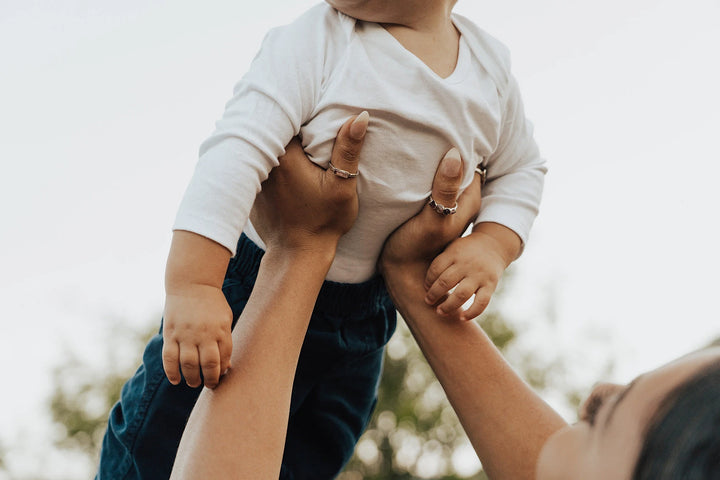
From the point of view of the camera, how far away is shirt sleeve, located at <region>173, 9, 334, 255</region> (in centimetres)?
124

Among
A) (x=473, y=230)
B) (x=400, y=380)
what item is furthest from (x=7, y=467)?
(x=473, y=230)

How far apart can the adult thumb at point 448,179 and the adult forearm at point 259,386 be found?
0.25 m

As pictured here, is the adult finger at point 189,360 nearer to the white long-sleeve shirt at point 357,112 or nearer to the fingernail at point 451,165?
the white long-sleeve shirt at point 357,112

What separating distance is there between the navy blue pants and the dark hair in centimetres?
77

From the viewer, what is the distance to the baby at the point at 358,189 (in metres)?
1.23

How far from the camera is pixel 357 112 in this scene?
4.54ft

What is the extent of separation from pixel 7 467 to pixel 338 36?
1436 centimetres

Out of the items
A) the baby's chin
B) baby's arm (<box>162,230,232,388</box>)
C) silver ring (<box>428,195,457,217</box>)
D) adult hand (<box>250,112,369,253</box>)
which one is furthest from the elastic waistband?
the baby's chin

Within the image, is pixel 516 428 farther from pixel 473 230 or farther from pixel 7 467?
pixel 7 467

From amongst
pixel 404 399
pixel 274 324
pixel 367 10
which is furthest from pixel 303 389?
pixel 404 399

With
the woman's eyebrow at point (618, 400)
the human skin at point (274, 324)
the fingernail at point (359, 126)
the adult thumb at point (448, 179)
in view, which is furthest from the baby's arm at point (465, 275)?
the woman's eyebrow at point (618, 400)

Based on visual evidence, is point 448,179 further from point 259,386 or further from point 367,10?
point 259,386

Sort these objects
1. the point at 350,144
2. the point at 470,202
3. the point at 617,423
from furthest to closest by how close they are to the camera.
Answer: the point at 470,202 → the point at 350,144 → the point at 617,423

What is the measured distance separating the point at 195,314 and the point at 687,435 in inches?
28.2
